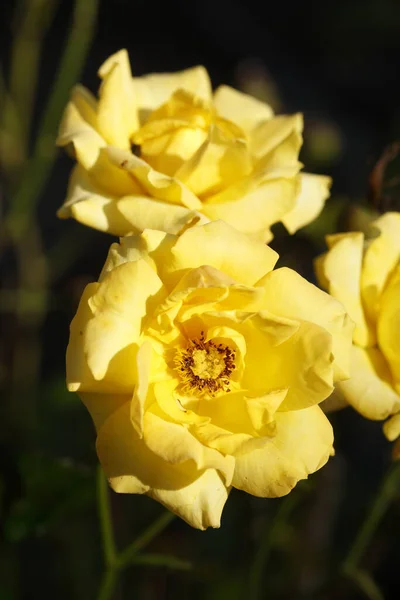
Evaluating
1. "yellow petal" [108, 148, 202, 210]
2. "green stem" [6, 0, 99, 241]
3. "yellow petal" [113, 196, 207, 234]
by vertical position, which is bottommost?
"green stem" [6, 0, 99, 241]

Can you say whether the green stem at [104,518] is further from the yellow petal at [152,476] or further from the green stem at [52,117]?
the green stem at [52,117]

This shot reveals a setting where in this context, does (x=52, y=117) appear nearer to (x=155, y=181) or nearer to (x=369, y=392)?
(x=155, y=181)

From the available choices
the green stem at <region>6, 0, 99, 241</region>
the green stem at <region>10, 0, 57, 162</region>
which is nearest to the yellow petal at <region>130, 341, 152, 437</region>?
the green stem at <region>6, 0, 99, 241</region>

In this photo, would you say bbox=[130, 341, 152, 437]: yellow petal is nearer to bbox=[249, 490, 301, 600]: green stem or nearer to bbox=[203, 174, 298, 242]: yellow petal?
bbox=[203, 174, 298, 242]: yellow petal

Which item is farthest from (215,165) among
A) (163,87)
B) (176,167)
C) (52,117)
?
(52,117)

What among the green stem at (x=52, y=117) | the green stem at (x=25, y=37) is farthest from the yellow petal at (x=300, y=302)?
the green stem at (x=25, y=37)
